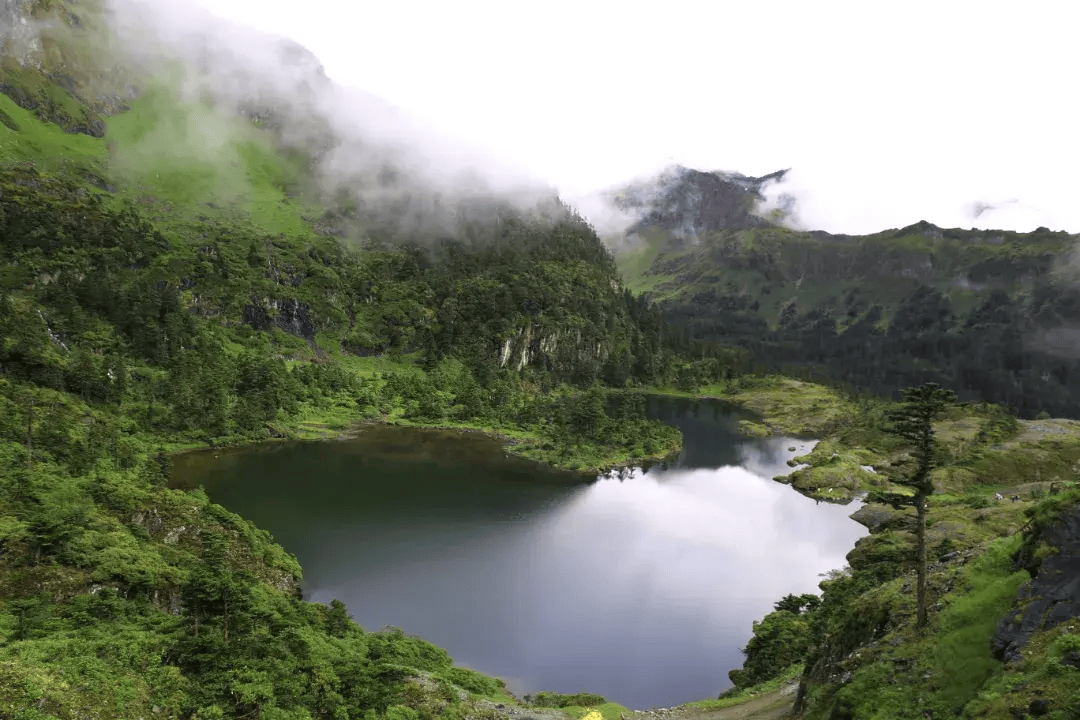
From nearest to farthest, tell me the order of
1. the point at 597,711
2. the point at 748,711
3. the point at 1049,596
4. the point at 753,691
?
the point at 1049,596 < the point at 748,711 < the point at 597,711 < the point at 753,691

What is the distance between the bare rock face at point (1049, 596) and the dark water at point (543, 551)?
97.1 ft

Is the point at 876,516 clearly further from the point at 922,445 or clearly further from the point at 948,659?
the point at 948,659

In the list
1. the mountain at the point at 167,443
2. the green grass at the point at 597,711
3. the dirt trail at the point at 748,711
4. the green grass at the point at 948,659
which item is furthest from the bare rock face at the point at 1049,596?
the mountain at the point at 167,443

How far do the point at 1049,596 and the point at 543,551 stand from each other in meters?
58.6

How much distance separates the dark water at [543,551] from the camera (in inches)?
2034

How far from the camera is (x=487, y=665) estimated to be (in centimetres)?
4859

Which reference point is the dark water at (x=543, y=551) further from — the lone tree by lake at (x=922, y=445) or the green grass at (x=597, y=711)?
the lone tree by lake at (x=922, y=445)

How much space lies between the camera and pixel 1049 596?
69.5 feet

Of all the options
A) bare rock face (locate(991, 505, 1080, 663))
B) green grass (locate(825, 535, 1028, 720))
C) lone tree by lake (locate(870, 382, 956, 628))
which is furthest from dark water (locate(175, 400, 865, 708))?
bare rock face (locate(991, 505, 1080, 663))

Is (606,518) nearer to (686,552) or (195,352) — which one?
(686,552)

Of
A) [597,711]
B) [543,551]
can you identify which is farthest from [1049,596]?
[543,551]

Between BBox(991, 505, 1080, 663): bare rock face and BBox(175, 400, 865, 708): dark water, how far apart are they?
29.6 meters

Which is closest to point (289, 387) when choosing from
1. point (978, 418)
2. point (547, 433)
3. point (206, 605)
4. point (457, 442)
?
point (457, 442)

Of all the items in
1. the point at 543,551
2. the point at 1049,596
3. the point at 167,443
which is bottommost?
the point at 167,443
